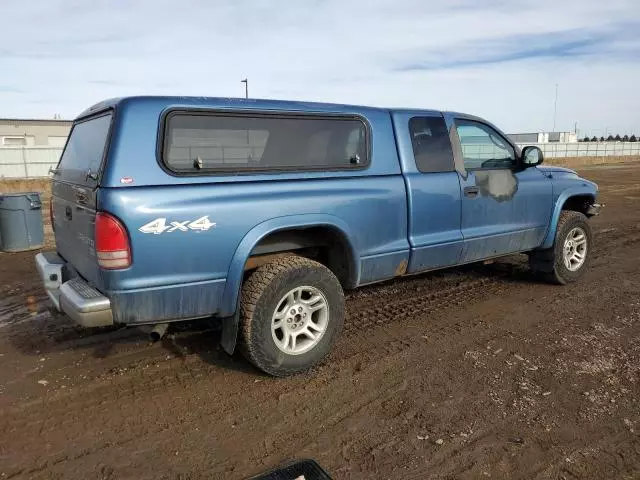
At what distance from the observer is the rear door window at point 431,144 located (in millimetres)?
4535

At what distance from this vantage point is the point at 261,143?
145 inches

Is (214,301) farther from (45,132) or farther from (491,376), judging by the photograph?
(45,132)

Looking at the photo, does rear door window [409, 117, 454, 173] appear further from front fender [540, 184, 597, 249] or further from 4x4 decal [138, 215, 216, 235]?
4x4 decal [138, 215, 216, 235]

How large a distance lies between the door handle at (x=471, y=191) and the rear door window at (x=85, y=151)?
3.10 m

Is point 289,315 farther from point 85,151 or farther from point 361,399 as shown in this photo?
point 85,151

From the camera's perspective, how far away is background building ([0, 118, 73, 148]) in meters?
36.9

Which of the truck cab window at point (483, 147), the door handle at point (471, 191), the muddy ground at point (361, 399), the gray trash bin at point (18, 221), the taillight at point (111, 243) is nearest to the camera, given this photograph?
the muddy ground at point (361, 399)

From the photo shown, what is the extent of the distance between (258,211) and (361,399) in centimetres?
143

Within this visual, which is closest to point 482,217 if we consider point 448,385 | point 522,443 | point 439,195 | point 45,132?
point 439,195

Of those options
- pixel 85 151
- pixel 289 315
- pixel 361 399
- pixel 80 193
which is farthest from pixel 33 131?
pixel 361 399

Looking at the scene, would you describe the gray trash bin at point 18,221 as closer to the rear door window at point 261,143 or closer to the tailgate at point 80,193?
the tailgate at point 80,193

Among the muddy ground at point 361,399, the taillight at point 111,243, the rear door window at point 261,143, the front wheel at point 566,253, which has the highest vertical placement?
the rear door window at point 261,143

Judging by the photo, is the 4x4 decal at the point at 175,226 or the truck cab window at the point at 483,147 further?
the truck cab window at the point at 483,147

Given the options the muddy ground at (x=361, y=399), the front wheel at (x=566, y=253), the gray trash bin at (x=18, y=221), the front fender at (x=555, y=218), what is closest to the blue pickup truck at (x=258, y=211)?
the muddy ground at (x=361, y=399)
